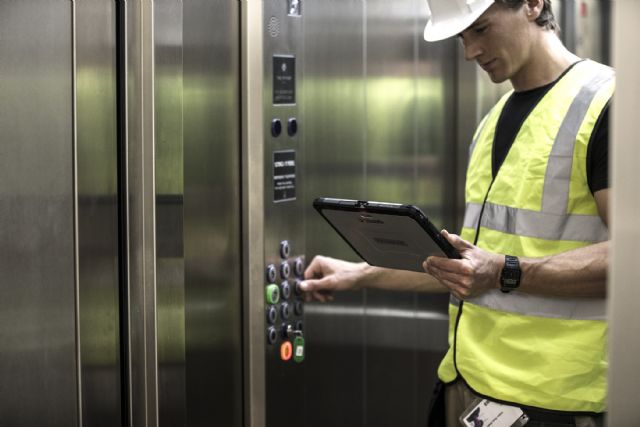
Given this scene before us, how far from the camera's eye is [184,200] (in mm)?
2441

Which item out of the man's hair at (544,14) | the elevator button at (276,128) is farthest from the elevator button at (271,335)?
the man's hair at (544,14)

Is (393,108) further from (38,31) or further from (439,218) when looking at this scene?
(38,31)

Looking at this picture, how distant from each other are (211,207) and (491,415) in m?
0.83

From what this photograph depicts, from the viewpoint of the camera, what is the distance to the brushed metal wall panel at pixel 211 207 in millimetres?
2449

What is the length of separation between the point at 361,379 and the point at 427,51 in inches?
42.4

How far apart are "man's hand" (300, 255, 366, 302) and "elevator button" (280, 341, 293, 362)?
14 centimetres

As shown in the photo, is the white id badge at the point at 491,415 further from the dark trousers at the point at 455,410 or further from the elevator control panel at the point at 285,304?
the elevator control panel at the point at 285,304

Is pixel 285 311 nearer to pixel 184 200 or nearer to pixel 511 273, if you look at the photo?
pixel 184 200

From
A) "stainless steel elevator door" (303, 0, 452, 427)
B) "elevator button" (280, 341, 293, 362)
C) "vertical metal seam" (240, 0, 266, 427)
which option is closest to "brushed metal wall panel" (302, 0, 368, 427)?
"stainless steel elevator door" (303, 0, 452, 427)

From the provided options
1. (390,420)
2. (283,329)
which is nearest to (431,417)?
(283,329)

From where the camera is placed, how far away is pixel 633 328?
1.48m

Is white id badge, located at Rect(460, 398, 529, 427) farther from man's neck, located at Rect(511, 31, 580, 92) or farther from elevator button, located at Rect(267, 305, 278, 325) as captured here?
man's neck, located at Rect(511, 31, 580, 92)

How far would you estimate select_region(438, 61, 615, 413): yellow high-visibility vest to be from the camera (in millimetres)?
2301

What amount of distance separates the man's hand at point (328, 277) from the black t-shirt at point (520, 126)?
0.50 metres
